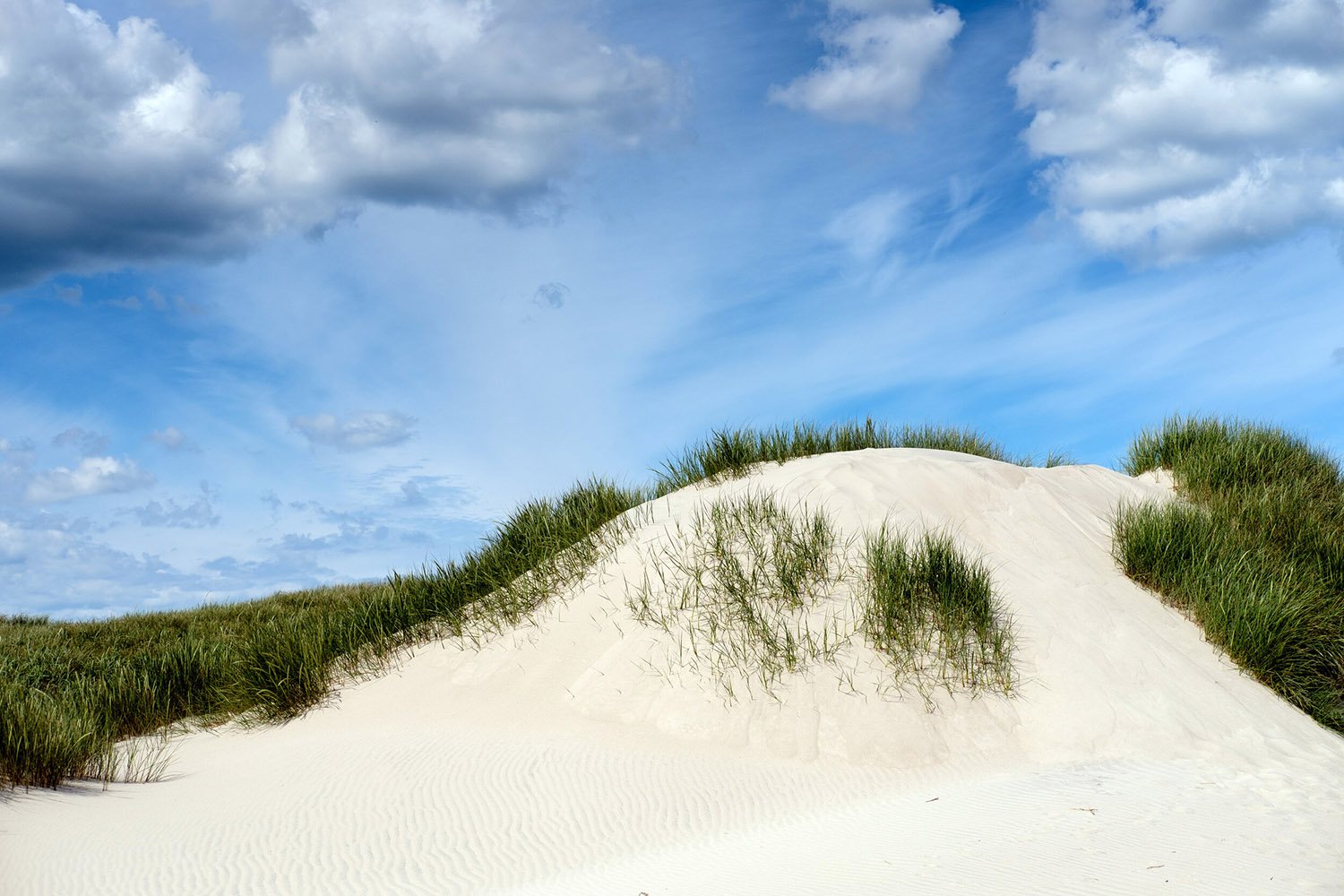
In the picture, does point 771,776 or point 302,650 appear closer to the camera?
point 771,776

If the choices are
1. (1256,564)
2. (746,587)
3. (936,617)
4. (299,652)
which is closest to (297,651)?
(299,652)

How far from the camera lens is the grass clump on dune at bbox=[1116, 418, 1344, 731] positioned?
7.00 meters

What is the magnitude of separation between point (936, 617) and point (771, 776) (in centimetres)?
174

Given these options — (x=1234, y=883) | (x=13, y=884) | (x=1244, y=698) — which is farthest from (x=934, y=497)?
(x=13, y=884)

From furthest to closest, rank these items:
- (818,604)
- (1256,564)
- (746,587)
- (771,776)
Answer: (1256,564), (746,587), (818,604), (771,776)

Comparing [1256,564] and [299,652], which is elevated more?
[1256,564]

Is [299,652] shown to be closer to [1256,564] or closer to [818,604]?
[818,604]

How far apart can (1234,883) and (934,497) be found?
429cm

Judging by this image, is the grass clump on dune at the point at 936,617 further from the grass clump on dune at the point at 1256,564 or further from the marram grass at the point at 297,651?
the grass clump on dune at the point at 1256,564

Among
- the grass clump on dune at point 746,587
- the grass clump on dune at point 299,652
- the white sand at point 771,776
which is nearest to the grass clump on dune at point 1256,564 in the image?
the white sand at point 771,776

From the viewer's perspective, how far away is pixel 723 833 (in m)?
5.09

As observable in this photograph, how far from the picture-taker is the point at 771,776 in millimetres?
5719

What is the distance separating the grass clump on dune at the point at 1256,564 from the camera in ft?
23.0

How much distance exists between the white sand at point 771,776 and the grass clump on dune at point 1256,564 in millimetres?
250
